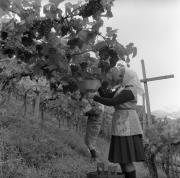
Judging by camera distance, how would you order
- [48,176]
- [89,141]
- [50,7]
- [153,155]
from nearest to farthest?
[50,7], [48,176], [153,155], [89,141]

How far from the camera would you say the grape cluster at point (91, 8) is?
8.25 feet

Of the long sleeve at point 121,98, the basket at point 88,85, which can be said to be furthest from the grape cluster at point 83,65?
the long sleeve at point 121,98

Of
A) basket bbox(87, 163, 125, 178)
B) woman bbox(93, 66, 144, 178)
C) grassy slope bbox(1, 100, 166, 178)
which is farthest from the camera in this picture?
grassy slope bbox(1, 100, 166, 178)

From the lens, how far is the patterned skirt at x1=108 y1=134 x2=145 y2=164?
468 centimetres

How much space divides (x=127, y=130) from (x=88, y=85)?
5.74 feet

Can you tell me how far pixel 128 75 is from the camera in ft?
15.2

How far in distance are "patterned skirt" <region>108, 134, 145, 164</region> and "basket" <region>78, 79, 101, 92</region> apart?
164 centimetres

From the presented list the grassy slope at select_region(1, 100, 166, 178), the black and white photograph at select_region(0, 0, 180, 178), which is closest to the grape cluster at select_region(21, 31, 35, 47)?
the black and white photograph at select_region(0, 0, 180, 178)

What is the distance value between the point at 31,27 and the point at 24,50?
316 millimetres

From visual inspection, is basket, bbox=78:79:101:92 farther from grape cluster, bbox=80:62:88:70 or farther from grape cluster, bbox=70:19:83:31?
grape cluster, bbox=70:19:83:31

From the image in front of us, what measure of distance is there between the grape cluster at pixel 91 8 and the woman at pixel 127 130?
6.69 ft

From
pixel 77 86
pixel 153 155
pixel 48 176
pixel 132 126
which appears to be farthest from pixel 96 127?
pixel 77 86

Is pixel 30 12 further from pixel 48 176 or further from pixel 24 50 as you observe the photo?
pixel 48 176

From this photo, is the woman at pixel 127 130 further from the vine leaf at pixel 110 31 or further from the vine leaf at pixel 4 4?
the vine leaf at pixel 4 4
